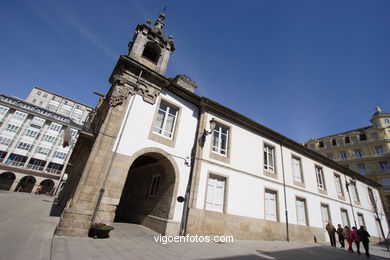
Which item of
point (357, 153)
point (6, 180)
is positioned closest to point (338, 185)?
point (357, 153)

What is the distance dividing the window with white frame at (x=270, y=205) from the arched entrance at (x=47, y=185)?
46.5 meters

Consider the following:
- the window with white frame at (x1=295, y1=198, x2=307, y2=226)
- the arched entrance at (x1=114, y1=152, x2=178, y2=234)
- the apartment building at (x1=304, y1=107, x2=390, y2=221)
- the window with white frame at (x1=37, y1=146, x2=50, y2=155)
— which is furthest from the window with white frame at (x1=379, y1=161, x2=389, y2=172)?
the window with white frame at (x1=37, y1=146, x2=50, y2=155)

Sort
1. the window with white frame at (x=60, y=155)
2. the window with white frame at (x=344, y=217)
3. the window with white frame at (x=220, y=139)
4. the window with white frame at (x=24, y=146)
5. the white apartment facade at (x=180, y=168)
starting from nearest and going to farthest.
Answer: the white apartment facade at (x=180, y=168) < the window with white frame at (x=220, y=139) < the window with white frame at (x=344, y=217) < the window with white frame at (x=24, y=146) < the window with white frame at (x=60, y=155)

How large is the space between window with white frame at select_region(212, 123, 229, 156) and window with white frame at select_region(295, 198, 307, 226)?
7086mm

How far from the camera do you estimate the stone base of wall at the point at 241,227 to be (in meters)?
8.60

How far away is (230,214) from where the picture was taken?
9.68 metres

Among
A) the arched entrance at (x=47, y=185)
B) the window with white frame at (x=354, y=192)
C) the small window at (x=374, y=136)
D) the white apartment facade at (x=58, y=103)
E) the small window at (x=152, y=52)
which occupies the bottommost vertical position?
the arched entrance at (x=47, y=185)

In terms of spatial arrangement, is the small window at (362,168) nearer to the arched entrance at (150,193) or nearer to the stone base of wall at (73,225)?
the arched entrance at (150,193)

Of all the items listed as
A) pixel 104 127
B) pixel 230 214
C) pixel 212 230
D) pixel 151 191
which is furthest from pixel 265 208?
pixel 104 127

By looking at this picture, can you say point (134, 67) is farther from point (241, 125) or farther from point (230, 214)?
point (230, 214)

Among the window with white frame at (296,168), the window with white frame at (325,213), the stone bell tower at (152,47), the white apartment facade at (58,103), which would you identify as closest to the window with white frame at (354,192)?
the window with white frame at (325,213)

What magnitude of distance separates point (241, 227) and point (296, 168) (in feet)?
25.5

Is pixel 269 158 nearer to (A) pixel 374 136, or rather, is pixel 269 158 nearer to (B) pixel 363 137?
(B) pixel 363 137

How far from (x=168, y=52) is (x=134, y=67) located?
3.08 meters
